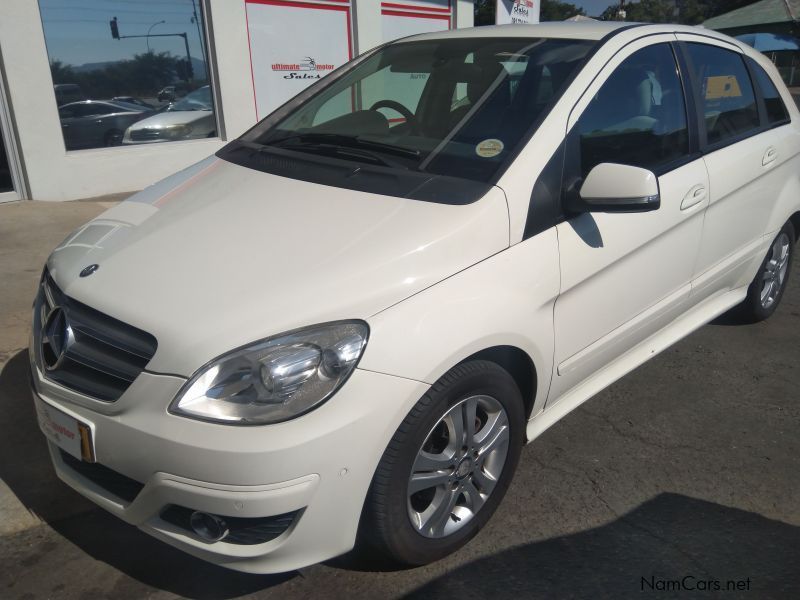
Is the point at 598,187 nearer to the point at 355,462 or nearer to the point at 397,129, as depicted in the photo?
the point at 397,129

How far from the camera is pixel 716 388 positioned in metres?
3.70

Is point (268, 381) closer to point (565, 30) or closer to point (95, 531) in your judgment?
point (95, 531)

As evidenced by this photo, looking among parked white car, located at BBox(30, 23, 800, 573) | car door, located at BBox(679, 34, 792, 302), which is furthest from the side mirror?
car door, located at BBox(679, 34, 792, 302)

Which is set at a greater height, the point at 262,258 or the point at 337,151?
the point at 337,151

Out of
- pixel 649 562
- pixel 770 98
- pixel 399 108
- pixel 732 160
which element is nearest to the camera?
pixel 649 562

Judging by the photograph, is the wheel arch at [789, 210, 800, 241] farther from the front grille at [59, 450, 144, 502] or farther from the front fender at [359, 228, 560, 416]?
the front grille at [59, 450, 144, 502]

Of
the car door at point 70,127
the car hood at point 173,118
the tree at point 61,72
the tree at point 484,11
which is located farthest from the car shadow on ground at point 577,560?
the tree at point 484,11

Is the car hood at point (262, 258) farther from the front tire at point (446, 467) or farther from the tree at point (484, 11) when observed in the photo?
the tree at point (484, 11)

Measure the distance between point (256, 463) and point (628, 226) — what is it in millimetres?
1772

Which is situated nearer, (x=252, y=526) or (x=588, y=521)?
(x=252, y=526)

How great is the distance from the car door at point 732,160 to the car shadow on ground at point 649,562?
125cm

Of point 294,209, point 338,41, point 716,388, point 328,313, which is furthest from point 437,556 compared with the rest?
point 338,41

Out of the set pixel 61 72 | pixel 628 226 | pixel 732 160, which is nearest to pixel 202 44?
pixel 61 72

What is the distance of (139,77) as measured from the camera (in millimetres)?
7680
